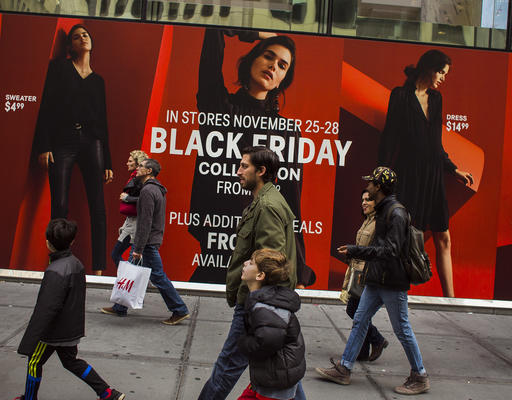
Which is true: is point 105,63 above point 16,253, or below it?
above

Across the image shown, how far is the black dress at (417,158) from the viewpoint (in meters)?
8.04

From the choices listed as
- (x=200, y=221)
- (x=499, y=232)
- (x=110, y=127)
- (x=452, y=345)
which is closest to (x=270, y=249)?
(x=452, y=345)

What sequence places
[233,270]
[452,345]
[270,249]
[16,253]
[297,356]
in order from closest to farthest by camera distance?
[297,356] → [270,249] → [233,270] → [452,345] → [16,253]

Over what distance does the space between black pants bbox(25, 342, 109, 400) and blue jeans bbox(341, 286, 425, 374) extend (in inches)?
81.2

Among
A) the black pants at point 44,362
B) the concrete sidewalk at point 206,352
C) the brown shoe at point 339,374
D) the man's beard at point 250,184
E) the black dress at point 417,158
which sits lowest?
the concrete sidewalk at point 206,352

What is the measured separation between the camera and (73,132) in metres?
7.96

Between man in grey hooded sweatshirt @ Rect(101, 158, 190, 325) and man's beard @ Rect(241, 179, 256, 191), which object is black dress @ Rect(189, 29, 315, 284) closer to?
man in grey hooded sweatshirt @ Rect(101, 158, 190, 325)

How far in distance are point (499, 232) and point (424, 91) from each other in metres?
2.23

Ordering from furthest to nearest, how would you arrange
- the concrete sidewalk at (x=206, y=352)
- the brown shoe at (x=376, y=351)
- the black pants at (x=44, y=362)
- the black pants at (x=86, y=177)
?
the black pants at (x=86, y=177) → the brown shoe at (x=376, y=351) → the concrete sidewalk at (x=206, y=352) → the black pants at (x=44, y=362)

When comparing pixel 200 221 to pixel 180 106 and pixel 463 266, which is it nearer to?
pixel 180 106

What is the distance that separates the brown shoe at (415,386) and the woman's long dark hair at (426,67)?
4648mm

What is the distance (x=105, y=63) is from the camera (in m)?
7.96

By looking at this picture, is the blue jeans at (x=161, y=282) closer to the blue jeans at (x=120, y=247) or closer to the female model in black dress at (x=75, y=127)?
the blue jeans at (x=120, y=247)

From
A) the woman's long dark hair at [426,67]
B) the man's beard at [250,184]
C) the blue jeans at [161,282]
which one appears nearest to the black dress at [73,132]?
the blue jeans at [161,282]
